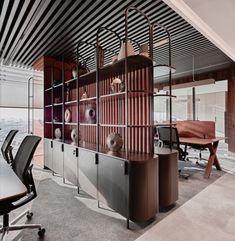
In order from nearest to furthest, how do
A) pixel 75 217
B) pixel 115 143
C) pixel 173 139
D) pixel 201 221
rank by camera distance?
1. pixel 201 221
2. pixel 75 217
3. pixel 115 143
4. pixel 173 139

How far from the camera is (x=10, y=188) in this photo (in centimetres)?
137

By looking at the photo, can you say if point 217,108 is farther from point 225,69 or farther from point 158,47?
point 158,47

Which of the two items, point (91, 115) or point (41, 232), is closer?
point (41, 232)

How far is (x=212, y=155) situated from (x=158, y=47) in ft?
8.95

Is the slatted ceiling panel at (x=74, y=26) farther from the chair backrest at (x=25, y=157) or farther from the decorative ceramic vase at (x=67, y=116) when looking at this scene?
the chair backrest at (x=25, y=157)

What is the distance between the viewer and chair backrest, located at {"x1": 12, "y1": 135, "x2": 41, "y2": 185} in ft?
5.95

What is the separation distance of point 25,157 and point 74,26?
8.07ft

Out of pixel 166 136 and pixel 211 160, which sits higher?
pixel 166 136

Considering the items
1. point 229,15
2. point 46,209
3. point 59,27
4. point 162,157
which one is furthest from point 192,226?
point 59,27

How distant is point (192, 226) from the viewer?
2166 mm

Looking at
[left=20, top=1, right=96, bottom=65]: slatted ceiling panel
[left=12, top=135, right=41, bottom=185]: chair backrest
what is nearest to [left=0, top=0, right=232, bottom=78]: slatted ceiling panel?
[left=20, top=1, right=96, bottom=65]: slatted ceiling panel

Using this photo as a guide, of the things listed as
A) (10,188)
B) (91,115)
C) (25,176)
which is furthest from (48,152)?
(10,188)

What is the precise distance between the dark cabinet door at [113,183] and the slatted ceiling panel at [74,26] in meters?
2.17

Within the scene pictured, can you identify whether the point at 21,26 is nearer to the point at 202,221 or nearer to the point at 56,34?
the point at 56,34
